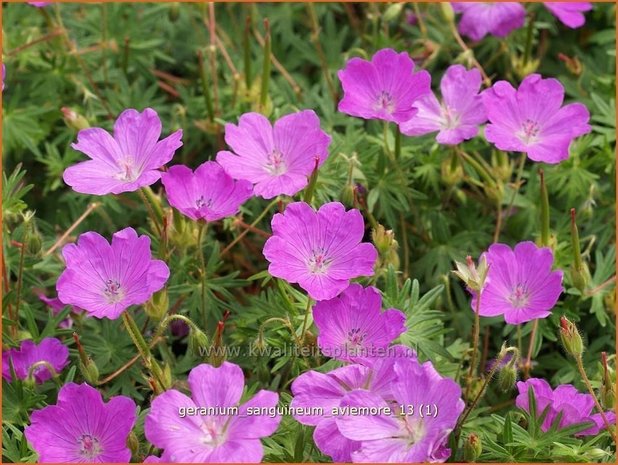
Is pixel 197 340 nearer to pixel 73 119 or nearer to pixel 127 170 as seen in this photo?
pixel 127 170

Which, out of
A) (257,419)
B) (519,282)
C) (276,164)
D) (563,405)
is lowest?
(563,405)

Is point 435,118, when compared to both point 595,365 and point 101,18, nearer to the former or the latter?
point 595,365

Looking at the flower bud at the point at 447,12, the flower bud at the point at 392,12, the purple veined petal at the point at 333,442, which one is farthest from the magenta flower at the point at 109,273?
the flower bud at the point at 447,12

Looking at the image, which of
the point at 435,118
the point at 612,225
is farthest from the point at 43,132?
the point at 612,225

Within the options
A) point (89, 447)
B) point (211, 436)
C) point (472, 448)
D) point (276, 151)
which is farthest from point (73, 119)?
point (472, 448)

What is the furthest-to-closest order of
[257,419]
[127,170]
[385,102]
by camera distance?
1. [385,102]
2. [127,170]
3. [257,419]
